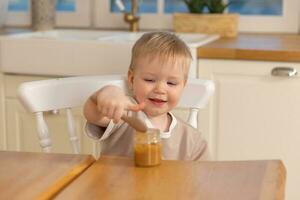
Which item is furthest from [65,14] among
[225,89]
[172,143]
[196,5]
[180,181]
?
[180,181]

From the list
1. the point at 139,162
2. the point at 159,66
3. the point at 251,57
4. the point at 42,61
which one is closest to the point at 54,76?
the point at 42,61

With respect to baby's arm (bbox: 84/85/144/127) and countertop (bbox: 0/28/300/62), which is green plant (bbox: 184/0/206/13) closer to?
countertop (bbox: 0/28/300/62)

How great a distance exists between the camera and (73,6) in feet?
10.2

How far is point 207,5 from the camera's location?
8.98 ft

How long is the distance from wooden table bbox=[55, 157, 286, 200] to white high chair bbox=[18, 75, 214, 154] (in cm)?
40

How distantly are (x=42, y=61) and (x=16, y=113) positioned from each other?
245mm

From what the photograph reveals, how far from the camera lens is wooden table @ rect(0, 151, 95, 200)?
110 cm

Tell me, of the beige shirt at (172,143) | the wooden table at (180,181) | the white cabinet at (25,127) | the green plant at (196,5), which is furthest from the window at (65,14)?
the wooden table at (180,181)

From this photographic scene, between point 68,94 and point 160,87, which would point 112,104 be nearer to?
point 160,87

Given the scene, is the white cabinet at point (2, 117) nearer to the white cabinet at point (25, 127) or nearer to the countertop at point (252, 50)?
the white cabinet at point (25, 127)

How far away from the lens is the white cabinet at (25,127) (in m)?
2.43

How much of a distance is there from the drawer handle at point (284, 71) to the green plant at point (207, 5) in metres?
0.63

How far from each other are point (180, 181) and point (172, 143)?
42 cm

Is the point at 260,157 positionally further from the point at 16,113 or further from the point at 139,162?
the point at 139,162
